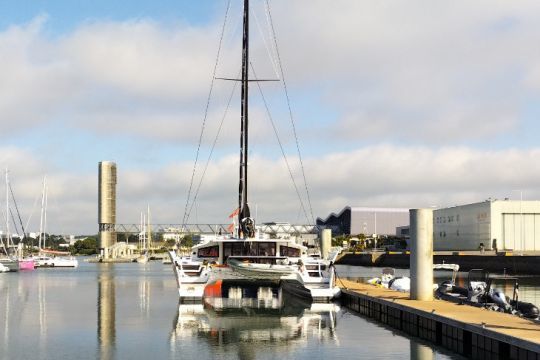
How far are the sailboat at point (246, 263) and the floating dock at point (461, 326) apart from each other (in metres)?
4.96

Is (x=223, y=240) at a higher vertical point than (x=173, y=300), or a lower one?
higher

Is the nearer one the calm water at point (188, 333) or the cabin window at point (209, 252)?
the calm water at point (188, 333)

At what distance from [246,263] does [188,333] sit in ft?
Result: 35.6

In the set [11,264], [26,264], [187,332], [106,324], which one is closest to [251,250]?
[106,324]

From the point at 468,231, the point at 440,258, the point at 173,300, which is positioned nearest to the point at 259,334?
the point at 173,300

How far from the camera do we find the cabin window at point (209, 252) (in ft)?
170

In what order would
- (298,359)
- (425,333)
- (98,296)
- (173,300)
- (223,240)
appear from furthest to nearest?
1. (98,296)
2. (173,300)
3. (223,240)
4. (425,333)
5. (298,359)

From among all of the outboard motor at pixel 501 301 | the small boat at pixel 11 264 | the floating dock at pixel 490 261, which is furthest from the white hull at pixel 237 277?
the small boat at pixel 11 264

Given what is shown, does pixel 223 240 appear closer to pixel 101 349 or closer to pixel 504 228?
pixel 101 349

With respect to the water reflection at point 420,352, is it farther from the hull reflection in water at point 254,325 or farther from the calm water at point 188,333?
the hull reflection in water at point 254,325

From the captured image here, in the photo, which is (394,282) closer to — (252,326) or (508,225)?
(252,326)

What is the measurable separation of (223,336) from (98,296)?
2887cm

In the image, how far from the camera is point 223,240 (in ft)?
166

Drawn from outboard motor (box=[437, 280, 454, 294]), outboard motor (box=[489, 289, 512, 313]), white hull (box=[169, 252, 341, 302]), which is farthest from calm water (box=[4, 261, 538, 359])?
outboard motor (box=[437, 280, 454, 294])
